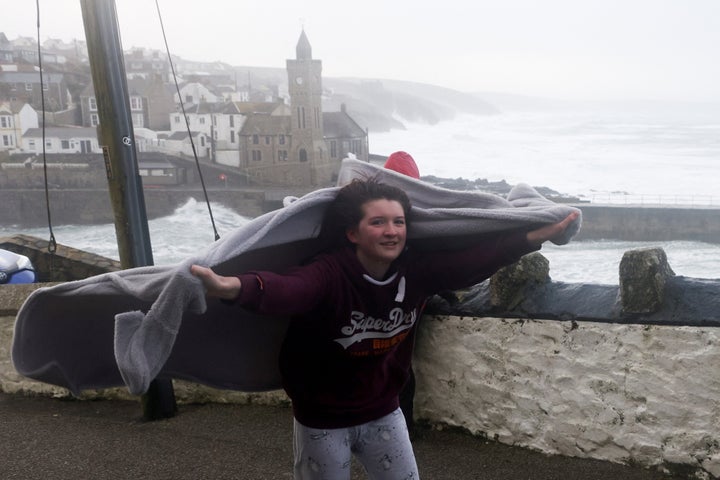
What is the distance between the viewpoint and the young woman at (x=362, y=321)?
6.17 ft

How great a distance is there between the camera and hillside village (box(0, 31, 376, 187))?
29219 mm

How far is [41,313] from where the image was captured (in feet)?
6.71

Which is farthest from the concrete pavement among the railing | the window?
the railing

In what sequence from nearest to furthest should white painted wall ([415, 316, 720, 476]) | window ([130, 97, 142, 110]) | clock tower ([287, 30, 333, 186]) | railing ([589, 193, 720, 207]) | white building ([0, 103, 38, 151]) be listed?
1. white painted wall ([415, 316, 720, 476])
2. clock tower ([287, 30, 333, 186])
3. window ([130, 97, 142, 110])
4. white building ([0, 103, 38, 151])
5. railing ([589, 193, 720, 207])

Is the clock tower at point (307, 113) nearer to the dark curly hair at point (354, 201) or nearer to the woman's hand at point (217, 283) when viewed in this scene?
the dark curly hair at point (354, 201)

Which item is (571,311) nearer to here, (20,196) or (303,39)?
(303,39)

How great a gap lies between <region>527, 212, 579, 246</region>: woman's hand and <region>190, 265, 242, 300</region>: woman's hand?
2.65 feet

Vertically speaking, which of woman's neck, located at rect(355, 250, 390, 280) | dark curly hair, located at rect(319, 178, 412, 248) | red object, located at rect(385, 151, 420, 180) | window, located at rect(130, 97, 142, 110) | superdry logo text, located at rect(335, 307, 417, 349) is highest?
window, located at rect(130, 97, 142, 110)

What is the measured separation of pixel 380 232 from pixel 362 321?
23 centimetres

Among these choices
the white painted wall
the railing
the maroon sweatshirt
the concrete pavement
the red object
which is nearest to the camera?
the maroon sweatshirt

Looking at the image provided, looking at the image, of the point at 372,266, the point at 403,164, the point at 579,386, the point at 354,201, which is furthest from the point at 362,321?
the point at 579,386

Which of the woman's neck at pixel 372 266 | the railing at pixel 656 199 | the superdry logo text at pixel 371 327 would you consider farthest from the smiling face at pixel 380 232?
the railing at pixel 656 199

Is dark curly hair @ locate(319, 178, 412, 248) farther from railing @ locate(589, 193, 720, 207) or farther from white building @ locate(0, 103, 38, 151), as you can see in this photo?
railing @ locate(589, 193, 720, 207)

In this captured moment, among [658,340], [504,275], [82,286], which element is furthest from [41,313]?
[658,340]
